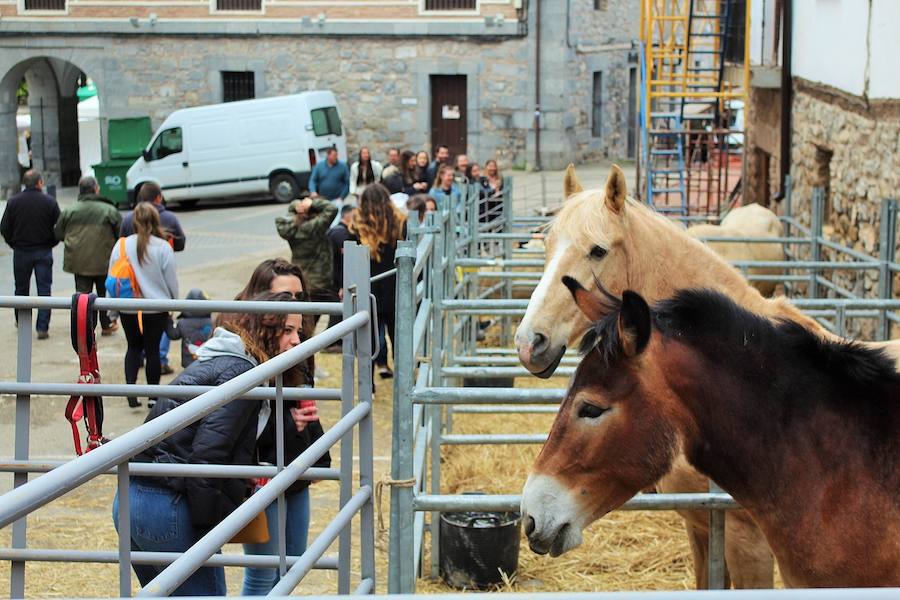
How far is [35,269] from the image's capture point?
12406mm

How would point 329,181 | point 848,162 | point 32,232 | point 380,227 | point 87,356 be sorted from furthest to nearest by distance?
point 329,181 → point 32,232 → point 848,162 → point 380,227 → point 87,356

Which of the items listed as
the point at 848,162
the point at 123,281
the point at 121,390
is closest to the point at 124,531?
the point at 121,390

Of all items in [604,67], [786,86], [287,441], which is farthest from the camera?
[604,67]

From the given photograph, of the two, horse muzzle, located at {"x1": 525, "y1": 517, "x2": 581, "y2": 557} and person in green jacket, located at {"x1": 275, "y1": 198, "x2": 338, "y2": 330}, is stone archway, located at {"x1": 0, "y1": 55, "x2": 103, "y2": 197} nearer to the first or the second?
person in green jacket, located at {"x1": 275, "y1": 198, "x2": 338, "y2": 330}

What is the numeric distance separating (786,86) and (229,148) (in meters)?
14.3

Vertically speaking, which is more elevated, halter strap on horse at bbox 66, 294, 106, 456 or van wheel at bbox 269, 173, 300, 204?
halter strap on horse at bbox 66, 294, 106, 456

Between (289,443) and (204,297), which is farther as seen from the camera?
(204,297)

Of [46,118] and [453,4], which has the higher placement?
[453,4]

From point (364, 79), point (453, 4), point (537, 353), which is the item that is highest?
point (453, 4)

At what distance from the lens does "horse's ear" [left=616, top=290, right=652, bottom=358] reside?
2971 mm

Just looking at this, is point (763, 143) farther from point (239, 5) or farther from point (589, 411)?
point (239, 5)

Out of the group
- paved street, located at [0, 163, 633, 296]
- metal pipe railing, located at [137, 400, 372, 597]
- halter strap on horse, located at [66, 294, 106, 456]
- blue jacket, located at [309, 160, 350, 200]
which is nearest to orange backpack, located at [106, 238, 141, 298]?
halter strap on horse, located at [66, 294, 106, 456]

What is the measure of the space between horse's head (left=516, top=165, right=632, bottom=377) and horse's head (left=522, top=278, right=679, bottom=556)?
53.3 inches

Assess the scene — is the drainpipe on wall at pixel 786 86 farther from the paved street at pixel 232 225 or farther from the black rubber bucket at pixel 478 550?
the black rubber bucket at pixel 478 550
